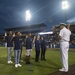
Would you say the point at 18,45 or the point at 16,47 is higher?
the point at 18,45

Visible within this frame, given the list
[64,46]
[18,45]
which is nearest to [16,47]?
[18,45]

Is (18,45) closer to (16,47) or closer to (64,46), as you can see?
(16,47)

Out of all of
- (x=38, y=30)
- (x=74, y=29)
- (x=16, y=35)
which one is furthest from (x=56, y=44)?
(x=16, y=35)

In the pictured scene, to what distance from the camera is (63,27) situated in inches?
388

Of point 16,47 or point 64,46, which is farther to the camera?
point 16,47

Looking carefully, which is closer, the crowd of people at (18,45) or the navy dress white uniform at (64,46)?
the navy dress white uniform at (64,46)

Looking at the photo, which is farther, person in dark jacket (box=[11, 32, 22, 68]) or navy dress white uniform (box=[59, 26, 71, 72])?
person in dark jacket (box=[11, 32, 22, 68])

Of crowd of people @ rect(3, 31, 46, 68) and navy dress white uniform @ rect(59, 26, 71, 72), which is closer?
navy dress white uniform @ rect(59, 26, 71, 72)

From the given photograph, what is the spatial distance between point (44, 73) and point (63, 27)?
8.24 ft

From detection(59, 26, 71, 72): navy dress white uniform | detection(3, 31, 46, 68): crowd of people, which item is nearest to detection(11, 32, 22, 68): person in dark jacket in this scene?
detection(3, 31, 46, 68): crowd of people

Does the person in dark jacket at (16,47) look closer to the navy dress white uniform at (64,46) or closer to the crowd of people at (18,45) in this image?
the crowd of people at (18,45)

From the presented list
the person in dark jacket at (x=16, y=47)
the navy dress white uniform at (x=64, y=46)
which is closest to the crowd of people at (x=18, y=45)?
the person in dark jacket at (x=16, y=47)

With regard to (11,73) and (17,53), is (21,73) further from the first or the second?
(17,53)

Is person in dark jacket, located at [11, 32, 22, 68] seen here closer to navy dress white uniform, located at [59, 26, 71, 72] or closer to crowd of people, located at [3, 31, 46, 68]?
crowd of people, located at [3, 31, 46, 68]
